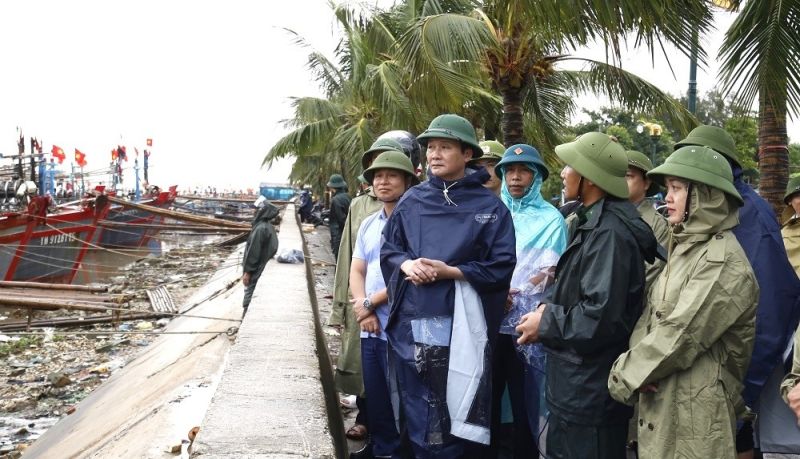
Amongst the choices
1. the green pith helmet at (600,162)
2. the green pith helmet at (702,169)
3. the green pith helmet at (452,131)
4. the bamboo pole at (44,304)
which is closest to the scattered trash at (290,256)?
the bamboo pole at (44,304)

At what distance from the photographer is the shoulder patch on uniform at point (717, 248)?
2608 millimetres

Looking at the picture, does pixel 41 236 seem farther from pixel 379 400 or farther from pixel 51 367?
pixel 379 400

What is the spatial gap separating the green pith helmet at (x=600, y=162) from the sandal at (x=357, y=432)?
236 centimetres

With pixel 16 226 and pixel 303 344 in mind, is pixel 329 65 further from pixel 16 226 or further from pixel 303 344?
pixel 303 344

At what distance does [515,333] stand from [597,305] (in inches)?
34.8

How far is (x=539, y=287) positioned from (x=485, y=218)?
0.71 meters

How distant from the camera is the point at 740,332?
104 inches

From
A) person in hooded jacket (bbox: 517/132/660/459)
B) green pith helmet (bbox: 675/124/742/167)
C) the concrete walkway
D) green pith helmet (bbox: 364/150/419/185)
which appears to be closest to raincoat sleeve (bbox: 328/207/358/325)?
the concrete walkway

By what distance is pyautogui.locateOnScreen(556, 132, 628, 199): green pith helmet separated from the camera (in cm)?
312

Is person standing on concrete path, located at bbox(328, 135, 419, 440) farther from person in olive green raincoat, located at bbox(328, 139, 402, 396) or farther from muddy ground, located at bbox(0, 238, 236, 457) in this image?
muddy ground, located at bbox(0, 238, 236, 457)

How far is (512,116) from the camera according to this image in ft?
29.7

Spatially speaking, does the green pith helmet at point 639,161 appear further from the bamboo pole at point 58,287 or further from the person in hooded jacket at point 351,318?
the bamboo pole at point 58,287

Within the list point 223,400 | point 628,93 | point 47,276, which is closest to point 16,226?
point 47,276

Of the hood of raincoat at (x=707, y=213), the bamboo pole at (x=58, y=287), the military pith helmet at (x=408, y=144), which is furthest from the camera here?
the bamboo pole at (x=58, y=287)
